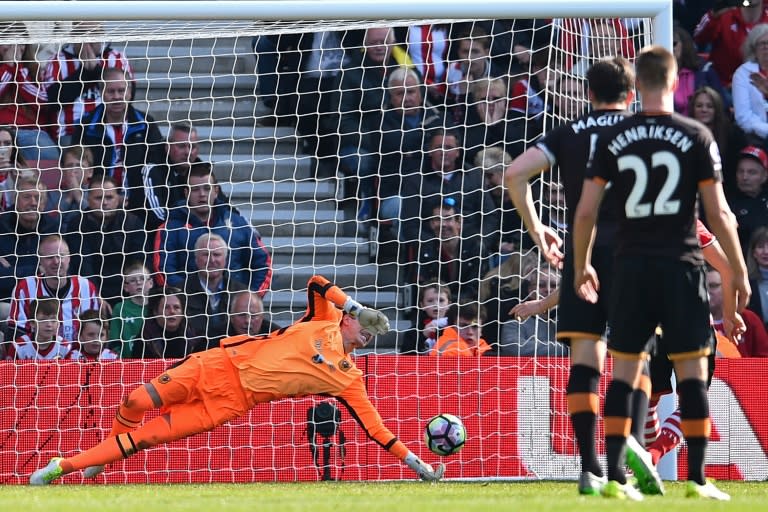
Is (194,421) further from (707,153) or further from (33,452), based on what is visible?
(707,153)

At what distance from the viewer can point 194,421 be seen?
827 centimetres

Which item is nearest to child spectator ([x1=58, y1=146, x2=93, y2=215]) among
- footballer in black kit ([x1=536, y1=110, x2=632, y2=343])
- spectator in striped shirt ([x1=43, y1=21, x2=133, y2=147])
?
spectator in striped shirt ([x1=43, y1=21, x2=133, y2=147])

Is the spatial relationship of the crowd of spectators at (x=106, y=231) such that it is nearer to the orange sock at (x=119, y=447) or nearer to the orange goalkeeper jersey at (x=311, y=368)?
the orange goalkeeper jersey at (x=311, y=368)

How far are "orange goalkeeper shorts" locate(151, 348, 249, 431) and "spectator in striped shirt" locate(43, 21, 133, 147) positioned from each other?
2.68m

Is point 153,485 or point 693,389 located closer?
point 693,389

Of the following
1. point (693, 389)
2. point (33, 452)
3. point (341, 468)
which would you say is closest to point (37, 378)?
point (33, 452)

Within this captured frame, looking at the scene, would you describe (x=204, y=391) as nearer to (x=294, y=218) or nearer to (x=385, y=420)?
(x=385, y=420)

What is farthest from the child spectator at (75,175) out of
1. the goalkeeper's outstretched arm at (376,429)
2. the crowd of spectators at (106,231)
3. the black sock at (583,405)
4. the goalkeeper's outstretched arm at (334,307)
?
the black sock at (583,405)

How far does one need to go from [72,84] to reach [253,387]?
325cm

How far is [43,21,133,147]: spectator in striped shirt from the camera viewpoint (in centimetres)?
1020

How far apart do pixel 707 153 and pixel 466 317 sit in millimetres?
4569

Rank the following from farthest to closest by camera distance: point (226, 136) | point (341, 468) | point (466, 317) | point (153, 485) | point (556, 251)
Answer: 1. point (226, 136)
2. point (466, 317)
3. point (341, 468)
4. point (153, 485)
5. point (556, 251)

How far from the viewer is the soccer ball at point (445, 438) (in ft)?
26.5

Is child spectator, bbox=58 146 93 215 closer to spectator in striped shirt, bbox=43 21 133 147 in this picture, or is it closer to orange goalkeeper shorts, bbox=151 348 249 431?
spectator in striped shirt, bbox=43 21 133 147
